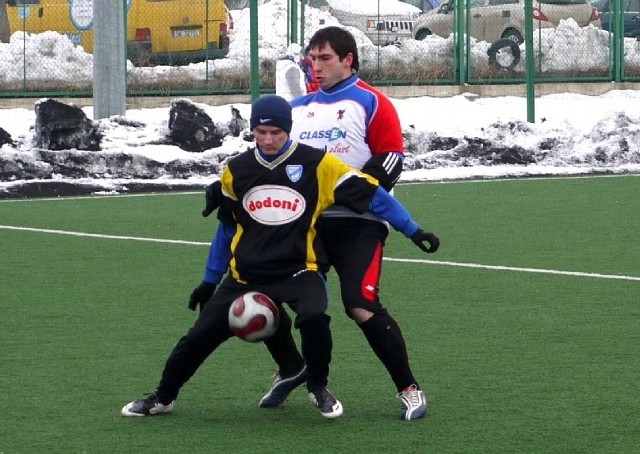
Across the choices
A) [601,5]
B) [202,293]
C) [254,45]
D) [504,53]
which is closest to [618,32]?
[601,5]

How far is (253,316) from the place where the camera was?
6.06m

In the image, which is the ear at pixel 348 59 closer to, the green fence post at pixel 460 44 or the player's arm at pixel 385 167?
the player's arm at pixel 385 167

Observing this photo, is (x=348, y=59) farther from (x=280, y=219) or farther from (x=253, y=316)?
(x=253, y=316)

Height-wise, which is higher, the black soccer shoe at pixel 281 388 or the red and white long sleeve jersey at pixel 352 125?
the red and white long sleeve jersey at pixel 352 125

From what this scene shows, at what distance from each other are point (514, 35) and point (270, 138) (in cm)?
2007

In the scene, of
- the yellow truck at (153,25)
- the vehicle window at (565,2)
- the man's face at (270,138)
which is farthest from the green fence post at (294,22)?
the man's face at (270,138)

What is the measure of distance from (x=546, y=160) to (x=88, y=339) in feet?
36.6

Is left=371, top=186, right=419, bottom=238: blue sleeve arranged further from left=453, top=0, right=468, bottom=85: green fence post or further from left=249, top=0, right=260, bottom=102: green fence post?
left=453, top=0, right=468, bottom=85: green fence post

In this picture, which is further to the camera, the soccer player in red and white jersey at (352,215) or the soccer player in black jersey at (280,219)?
the soccer player in red and white jersey at (352,215)

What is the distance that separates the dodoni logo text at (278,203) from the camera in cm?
613

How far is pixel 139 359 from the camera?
7613 millimetres

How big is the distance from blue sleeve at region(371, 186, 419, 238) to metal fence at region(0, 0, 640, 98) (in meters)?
16.0

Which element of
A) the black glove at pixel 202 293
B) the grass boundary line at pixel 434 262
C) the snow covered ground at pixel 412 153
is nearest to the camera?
the black glove at pixel 202 293

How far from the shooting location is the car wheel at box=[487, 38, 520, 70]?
80.2 ft
